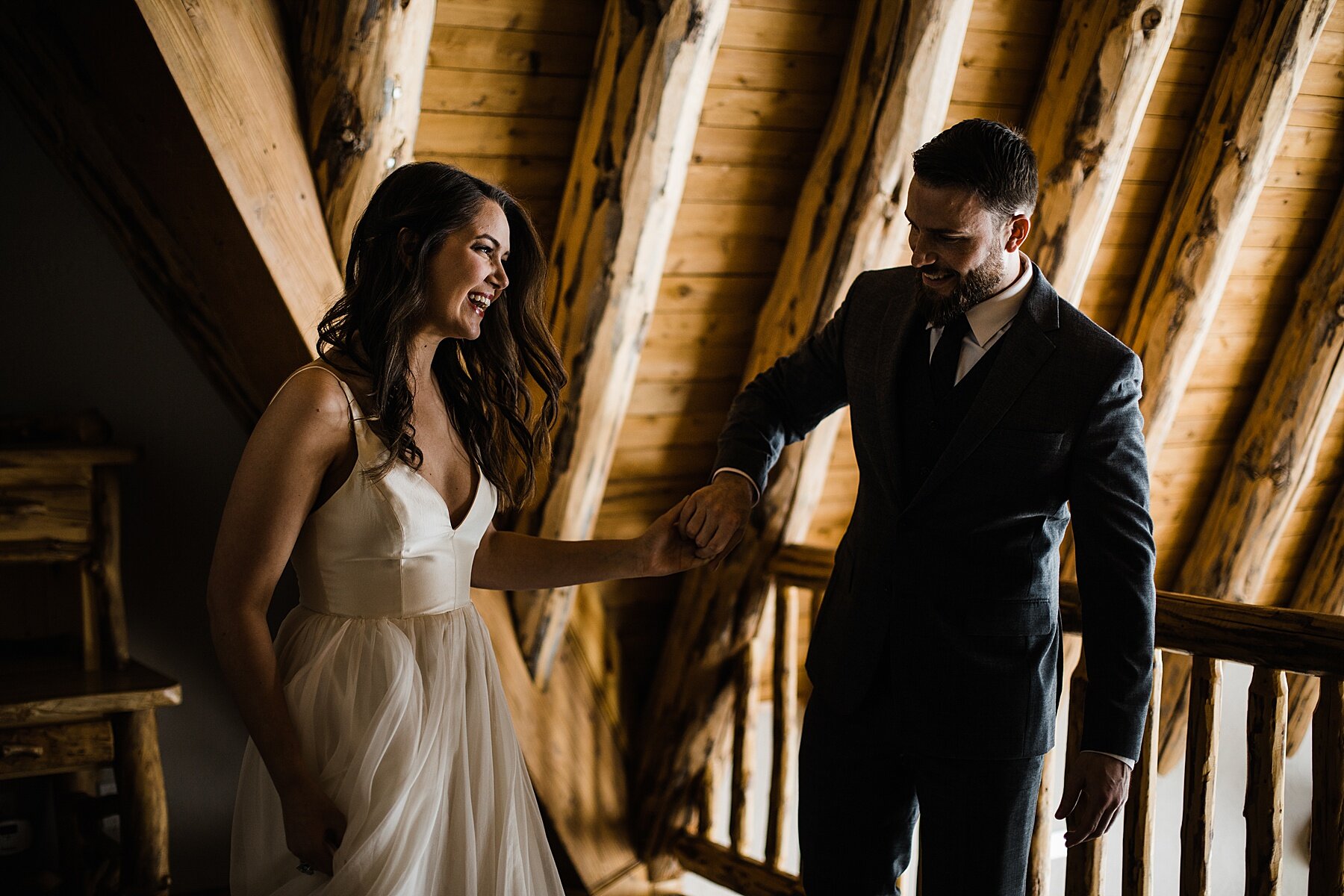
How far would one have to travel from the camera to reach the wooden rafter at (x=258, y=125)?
1.86 metres

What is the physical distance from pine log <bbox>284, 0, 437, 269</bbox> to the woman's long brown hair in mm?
442

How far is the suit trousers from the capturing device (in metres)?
1.74

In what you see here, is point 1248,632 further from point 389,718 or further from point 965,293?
point 389,718

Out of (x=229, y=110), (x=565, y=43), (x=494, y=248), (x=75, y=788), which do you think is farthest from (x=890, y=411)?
(x=75, y=788)

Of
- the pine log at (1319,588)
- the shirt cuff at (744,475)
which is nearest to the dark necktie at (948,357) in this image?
the shirt cuff at (744,475)

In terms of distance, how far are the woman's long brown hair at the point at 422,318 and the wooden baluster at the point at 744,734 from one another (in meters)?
1.42

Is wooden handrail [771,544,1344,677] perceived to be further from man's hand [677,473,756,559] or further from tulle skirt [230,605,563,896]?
tulle skirt [230,605,563,896]

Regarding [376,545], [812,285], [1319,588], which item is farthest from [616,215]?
[1319,588]

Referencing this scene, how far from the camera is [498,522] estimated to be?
8.77 feet

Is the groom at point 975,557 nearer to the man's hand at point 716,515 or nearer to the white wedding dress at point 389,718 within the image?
the man's hand at point 716,515

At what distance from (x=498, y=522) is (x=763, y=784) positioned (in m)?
1.80

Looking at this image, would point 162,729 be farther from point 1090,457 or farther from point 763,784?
point 1090,457

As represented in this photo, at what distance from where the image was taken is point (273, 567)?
1451 mm

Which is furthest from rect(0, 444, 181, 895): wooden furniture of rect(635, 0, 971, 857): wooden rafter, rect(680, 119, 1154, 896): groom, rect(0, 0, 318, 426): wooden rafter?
rect(680, 119, 1154, 896): groom
